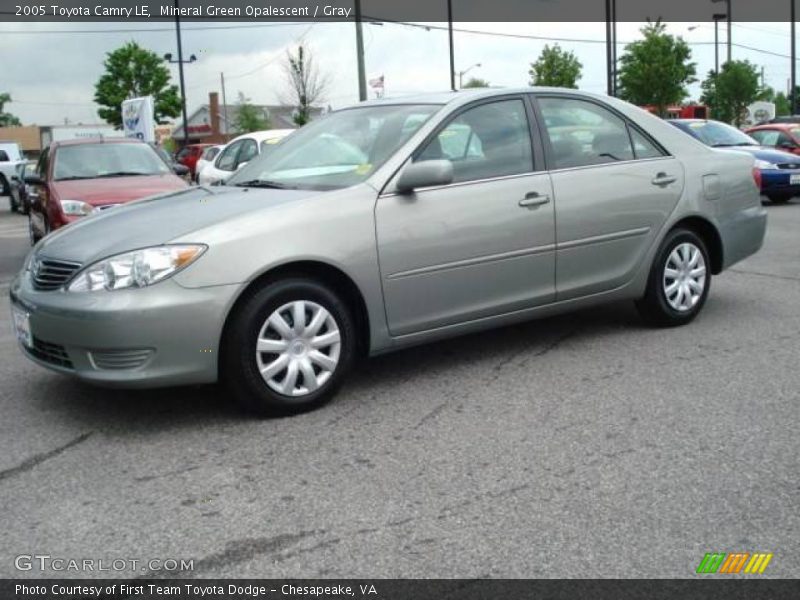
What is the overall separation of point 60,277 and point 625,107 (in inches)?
144

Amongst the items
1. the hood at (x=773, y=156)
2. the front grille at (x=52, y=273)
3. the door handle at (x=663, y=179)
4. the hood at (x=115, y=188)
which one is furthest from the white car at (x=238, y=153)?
the front grille at (x=52, y=273)

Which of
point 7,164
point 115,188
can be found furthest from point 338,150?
point 7,164

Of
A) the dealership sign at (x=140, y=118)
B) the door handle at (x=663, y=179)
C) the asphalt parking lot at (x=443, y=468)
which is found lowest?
the asphalt parking lot at (x=443, y=468)

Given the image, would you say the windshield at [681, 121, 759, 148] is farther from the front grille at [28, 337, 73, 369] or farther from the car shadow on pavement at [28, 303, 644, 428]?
the front grille at [28, 337, 73, 369]

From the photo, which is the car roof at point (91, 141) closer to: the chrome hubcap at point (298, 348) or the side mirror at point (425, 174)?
the side mirror at point (425, 174)

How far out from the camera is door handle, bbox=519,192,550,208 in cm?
523

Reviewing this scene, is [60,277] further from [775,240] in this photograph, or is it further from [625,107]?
[775,240]

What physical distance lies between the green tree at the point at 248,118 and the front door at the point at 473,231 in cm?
7123

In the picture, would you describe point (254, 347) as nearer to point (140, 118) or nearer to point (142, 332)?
point (142, 332)

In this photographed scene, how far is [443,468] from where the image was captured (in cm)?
376

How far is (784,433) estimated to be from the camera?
A: 13.3 feet

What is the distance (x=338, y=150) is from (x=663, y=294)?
2.31m

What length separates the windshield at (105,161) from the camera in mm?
10852

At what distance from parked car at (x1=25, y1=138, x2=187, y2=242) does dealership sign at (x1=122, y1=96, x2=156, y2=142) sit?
16.6 meters
